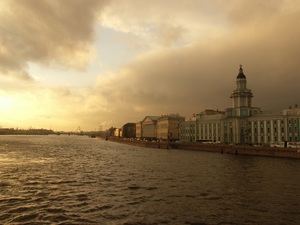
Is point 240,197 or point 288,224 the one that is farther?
point 240,197

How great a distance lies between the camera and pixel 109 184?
29641 millimetres

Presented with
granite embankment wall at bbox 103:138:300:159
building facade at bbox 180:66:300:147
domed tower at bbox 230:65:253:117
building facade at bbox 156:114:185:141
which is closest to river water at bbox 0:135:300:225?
granite embankment wall at bbox 103:138:300:159

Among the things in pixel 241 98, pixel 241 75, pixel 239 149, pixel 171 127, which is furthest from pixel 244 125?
pixel 171 127

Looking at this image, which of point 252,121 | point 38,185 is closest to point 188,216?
point 38,185

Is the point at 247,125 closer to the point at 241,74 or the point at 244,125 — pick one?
the point at 244,125

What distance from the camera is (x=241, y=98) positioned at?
325 ft

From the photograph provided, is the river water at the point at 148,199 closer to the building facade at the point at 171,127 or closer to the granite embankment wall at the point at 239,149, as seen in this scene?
the granite embankment wall at the point at 239,149

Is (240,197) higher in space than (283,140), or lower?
lower

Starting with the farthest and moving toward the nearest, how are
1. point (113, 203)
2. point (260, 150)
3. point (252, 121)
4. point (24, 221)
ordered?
point (252, 121), point (260, 150), point (113, 203), point (24, 221)

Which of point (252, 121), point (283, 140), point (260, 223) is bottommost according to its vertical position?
point (260, 223)

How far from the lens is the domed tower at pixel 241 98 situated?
98.0 meters

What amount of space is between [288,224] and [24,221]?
15.3m

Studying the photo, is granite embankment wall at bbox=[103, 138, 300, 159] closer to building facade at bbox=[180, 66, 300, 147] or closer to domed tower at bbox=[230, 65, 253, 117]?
building facade at bbox=[180, 66, 300, 147]

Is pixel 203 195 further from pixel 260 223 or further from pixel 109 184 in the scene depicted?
pixel 109 184
